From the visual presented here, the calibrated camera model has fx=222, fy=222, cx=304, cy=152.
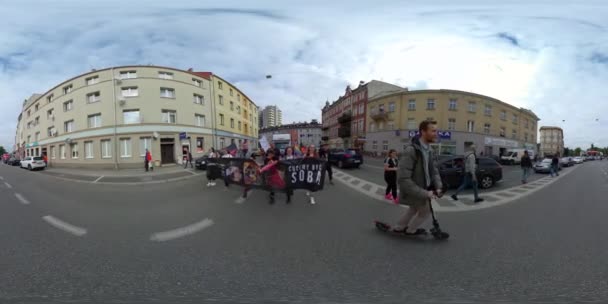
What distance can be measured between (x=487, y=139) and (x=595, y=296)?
118 feet

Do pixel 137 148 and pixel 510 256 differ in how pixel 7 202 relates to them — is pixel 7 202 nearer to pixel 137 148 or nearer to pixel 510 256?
pixel 510 256

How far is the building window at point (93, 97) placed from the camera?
19.6 m

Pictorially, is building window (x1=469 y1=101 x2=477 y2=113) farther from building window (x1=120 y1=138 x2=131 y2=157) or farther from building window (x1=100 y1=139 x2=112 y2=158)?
building window (x1=100 y1=139 x2=112 y2=158)

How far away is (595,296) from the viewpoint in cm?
217

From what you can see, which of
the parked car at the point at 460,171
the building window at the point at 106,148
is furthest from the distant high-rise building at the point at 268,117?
the parked car at the point at 460,171

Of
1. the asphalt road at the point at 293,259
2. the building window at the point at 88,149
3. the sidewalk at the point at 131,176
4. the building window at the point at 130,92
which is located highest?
the building window at the point at 130,92

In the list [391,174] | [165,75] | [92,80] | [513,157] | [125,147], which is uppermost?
[165,75]

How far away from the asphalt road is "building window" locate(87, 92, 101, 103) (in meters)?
19.9

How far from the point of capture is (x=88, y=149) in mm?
19859

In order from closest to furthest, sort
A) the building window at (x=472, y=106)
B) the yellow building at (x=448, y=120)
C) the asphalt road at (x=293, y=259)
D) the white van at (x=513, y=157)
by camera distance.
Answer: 1. the asphalt road at (x=293, y=259)
2. the white van at (x=513, y=157)
3. the yellow building at (x=448, y=120)
4. the building window at (x=472, y=106)

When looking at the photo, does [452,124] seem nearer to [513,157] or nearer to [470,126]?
[470,126]

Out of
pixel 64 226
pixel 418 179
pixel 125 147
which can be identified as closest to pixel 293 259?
pixel 418 179

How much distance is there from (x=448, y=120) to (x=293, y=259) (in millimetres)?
32609

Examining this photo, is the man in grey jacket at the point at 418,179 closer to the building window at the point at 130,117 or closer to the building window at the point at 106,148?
the building window at the point at 130,117
